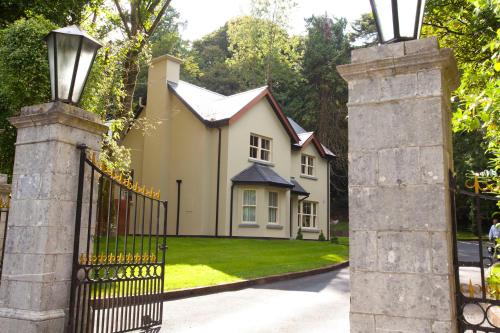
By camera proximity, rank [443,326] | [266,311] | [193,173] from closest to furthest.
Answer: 1. [443,326]
2. [266,311]
3. [193,173]

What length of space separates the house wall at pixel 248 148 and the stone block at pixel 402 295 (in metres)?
18.4

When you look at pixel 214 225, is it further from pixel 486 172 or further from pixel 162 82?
pixel 486 172

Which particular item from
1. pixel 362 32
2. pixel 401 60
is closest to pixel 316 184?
pixel 362 32

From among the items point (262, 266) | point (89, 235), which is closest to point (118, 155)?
point (262, 266)

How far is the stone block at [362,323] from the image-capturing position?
3.99 metres

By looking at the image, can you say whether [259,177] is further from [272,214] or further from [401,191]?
[401,191]

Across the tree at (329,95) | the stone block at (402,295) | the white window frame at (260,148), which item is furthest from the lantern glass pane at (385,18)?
the tree at (329,95)

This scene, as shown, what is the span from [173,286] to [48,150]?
564 cm

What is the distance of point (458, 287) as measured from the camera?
3.97 meters

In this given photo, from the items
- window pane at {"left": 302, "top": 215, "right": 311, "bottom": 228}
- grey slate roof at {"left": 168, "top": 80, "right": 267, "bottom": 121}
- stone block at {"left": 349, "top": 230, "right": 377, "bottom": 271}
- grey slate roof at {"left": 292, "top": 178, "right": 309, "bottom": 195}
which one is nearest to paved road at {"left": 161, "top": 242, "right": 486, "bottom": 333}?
stone block at {"left": 349, "top": 230, "right": 377, "bottom": 271}

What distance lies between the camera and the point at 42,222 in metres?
5.41

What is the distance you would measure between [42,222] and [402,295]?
13.5ft

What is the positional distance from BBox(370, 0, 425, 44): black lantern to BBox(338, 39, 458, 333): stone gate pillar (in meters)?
0.16

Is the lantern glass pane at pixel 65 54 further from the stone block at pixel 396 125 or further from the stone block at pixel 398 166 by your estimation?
the stone block at pixel 398 166
